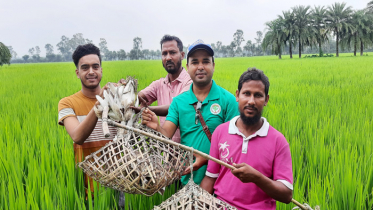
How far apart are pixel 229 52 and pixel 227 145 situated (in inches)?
3087

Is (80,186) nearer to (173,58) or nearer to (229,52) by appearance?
(173,58)

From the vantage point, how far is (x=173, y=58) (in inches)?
90.7

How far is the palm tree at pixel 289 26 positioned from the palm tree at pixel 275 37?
19.7 inches

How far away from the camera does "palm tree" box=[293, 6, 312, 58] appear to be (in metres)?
30.2

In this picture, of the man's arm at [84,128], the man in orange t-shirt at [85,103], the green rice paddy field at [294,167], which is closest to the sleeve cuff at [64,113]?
the man in orange t-shirt at [85,103]

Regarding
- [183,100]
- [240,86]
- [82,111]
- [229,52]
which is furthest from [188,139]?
[229,52]

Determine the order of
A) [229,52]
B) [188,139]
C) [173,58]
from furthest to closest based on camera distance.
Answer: [229,52] → [173,58] → [188,139]

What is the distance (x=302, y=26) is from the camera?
3128cm

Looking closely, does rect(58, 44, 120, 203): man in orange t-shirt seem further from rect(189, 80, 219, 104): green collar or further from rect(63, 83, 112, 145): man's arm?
rect(189, 80, 219, 104): green collar

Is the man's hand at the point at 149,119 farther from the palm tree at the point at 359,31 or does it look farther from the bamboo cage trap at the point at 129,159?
the palm tree at the point at 359,31

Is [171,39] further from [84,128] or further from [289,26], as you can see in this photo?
[289,26]

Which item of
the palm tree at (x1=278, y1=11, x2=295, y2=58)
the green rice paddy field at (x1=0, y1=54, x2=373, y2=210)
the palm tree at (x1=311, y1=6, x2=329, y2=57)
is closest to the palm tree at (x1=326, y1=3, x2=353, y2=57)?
the palm tree at (x1=311, y1=6, x2=329, y2=57)

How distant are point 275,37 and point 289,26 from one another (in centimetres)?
224

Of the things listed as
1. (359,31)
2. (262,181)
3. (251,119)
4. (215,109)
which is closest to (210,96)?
(215,109)
